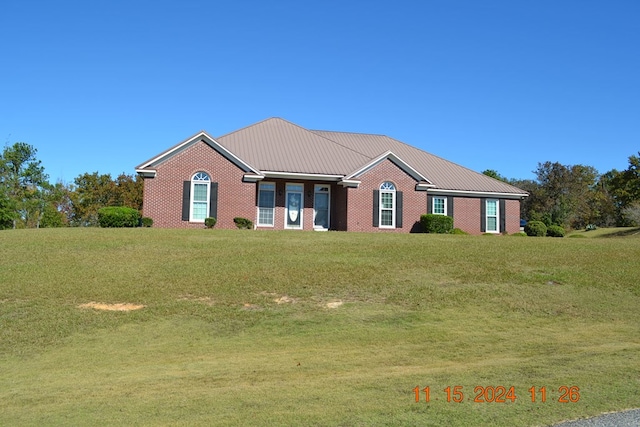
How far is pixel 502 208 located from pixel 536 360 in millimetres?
25587

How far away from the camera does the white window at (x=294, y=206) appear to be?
30266 millimetres

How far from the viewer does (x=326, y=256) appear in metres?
19.1

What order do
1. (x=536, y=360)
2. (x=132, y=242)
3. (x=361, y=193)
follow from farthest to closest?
(x=361, y=193) → (x=132, y=242) → (x=536, y=360)

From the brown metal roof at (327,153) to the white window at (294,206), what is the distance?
3.95 ft

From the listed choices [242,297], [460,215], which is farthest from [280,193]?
[242,297]

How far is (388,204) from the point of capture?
30328 mm

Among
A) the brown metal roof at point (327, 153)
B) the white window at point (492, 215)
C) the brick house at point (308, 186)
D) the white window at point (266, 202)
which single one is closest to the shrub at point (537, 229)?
the brick house at point (308, 186)

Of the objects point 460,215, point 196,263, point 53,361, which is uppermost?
point 460,215

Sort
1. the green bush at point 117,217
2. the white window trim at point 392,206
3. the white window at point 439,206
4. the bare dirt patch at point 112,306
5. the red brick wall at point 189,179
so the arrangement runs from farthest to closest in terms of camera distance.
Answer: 1. the white window at point 439,206
2. the white window trim at point 392,206
3. the red brick wall at point 189,179
4. the green bush at point 117,217
5. the bare dirt patch at point 112,306

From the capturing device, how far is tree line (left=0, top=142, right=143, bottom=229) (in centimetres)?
5091

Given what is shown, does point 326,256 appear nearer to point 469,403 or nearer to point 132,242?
point 132,242

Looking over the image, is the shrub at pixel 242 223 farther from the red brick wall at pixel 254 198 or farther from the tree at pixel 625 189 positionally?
the tree at pixel 625 189
